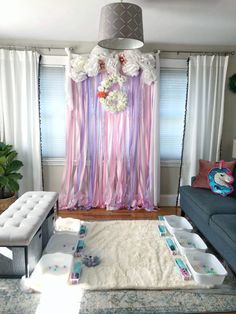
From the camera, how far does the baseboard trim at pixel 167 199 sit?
395 centimetres

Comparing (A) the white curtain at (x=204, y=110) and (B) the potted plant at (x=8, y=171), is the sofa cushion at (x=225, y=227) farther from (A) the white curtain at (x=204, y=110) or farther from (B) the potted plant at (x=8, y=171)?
(B) the potted plant at (x=8, y=171)

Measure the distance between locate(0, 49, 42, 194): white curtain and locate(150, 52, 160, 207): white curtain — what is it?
168 centimetres

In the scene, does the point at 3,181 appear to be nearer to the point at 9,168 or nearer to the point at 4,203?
the point at 9,168

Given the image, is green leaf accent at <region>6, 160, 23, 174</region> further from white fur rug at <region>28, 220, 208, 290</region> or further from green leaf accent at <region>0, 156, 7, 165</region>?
white fur rug at <region>28, 220, 208, 290</region>

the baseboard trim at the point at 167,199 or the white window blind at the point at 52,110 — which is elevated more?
the white window blind at the point at 52,110

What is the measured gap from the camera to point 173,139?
3.85m

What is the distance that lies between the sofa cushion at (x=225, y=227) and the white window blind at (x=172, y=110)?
64.1 inches

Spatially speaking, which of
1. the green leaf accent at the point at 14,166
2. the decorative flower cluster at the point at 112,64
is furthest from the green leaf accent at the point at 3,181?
the decorative flower cluster at the point at 112,64

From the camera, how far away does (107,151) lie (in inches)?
144

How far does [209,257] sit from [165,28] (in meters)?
2.63

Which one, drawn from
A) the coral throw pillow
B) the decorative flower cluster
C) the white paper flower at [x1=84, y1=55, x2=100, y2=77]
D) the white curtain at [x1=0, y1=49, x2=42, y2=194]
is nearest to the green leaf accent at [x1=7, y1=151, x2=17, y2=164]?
the white curtain at [x1=0, y1=49, x2=42, y2=194]

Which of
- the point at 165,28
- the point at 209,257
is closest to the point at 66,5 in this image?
the point at 165,28

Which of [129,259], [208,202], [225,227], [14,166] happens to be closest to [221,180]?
[208,202]

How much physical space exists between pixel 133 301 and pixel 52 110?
2812mm
